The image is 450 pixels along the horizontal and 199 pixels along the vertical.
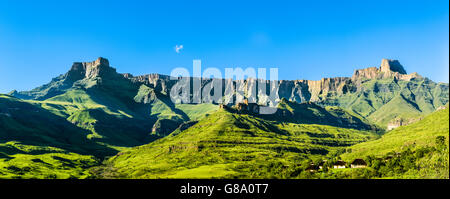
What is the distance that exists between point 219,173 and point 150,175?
45.0 m

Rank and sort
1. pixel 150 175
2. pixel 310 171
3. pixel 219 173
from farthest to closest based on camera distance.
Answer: pixel 150 175, pixel 219 173, pixel 310 171

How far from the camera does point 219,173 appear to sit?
568ft
